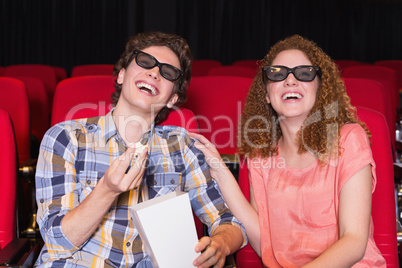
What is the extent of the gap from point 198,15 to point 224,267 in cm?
686

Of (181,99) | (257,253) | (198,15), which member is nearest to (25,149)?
(181,99)

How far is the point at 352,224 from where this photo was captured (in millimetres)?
1422

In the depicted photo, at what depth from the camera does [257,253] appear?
5.47 ft

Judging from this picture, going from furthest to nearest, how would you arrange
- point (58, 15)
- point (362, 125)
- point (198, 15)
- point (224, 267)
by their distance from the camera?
point (198, 15) → point (58, 15) → point (362, 125) → point (224, 267)

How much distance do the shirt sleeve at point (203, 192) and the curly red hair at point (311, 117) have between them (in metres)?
0.16

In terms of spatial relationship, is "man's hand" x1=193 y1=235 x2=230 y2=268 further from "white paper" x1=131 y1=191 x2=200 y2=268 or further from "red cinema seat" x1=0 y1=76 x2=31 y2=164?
"red cinema seat" x1=0 y1=76 x2=31 y2=164

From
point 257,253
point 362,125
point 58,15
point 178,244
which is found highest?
point 58,15

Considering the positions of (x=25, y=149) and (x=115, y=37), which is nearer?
(x=25, y=149)

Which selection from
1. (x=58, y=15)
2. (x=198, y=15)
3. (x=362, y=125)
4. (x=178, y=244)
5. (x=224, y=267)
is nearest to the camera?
(x=178, y=244)

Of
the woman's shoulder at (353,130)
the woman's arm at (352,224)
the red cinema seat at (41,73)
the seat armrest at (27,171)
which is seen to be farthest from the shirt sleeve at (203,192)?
the red cinema seat at (41,73)

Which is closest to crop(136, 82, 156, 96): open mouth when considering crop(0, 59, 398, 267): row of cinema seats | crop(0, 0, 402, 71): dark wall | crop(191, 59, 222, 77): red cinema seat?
crop(0, 59, 398, 267): row of cinema seats

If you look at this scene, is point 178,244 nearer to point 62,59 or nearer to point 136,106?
point 136,106

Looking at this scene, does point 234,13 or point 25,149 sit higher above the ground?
point 234,13

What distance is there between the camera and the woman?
146cm
